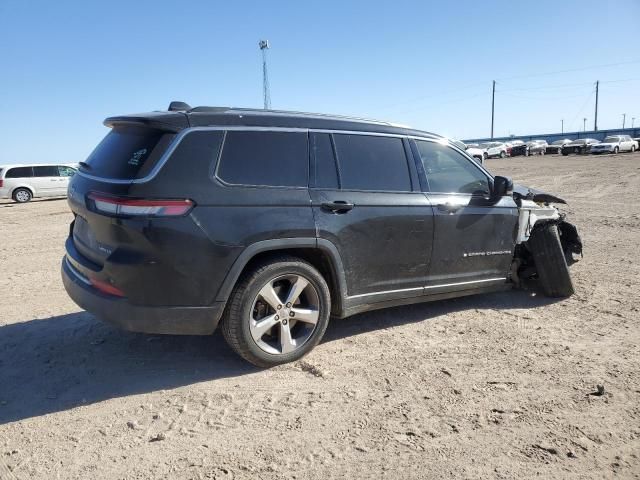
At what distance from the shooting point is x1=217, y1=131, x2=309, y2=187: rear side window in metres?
3.47

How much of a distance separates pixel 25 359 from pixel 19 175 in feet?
67.6

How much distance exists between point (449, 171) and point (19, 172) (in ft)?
71.7

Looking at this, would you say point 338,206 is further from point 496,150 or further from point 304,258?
point 496,150

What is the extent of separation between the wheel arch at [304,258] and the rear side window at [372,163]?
57 cm

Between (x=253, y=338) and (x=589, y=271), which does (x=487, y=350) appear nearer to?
(x=253, y=338)

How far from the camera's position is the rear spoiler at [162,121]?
3.34 m

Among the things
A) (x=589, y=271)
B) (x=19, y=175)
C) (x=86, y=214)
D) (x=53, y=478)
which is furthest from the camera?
(x=19, y=175)

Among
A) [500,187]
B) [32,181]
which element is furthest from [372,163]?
[32,181]

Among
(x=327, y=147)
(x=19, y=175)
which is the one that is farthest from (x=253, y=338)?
(x=19, y=175)

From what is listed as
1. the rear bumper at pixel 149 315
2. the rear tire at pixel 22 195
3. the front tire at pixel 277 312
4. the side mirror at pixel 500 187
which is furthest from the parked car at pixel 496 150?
the rear bumper at pixel 149 315

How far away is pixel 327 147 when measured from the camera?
13.0ft

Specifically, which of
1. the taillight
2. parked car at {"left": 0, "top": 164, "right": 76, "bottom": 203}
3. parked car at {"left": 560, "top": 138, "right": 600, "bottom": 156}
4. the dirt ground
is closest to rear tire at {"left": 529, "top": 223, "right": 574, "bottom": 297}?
the dirt ground

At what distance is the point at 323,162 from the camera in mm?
3912

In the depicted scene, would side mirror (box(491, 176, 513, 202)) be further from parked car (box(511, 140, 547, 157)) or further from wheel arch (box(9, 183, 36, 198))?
parked car (box(511, 140, 547, 157))
